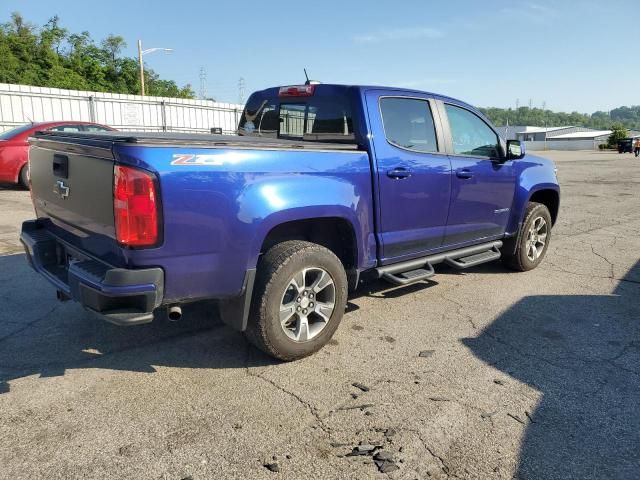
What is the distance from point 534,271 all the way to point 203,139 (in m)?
4.61

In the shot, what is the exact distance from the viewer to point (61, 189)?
3463 millimetres

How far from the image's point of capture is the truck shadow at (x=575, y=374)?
2.61 metres

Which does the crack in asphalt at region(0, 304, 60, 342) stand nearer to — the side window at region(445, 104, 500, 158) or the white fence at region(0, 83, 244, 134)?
the side window at region(445, 104, 500, 158)

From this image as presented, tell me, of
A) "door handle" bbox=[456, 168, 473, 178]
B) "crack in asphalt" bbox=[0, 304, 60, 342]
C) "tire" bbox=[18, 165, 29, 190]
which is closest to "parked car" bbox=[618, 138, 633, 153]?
"tire" bbox=[18, 165, 29, 190]

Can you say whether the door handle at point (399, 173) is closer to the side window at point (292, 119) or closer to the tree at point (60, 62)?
the side window at point (292, 119)

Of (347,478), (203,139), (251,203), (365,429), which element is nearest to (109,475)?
(347,478)

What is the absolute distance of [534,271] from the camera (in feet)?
20.2

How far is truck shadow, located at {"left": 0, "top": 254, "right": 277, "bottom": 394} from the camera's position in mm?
3529

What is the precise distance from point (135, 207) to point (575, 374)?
120 inches

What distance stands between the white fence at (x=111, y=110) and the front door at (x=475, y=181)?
13.8 meters

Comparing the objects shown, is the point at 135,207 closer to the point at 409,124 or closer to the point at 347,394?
the point at 347,394

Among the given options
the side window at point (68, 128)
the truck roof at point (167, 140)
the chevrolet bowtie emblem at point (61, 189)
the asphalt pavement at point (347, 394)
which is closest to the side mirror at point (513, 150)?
the asphalt pavement at point (347, 394)

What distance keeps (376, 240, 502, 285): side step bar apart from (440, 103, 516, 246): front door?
3.9 inches

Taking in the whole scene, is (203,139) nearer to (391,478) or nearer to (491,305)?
(391,478)
